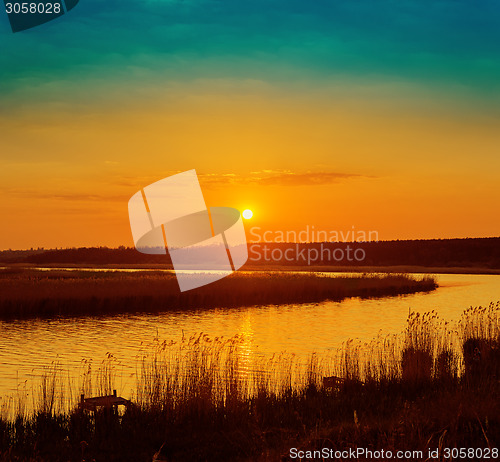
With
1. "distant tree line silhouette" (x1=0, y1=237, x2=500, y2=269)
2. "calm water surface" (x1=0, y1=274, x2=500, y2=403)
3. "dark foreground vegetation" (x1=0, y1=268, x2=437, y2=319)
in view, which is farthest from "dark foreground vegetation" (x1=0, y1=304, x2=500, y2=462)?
"distant tree line silhouette" (x1=0, y1=237, x2=500, y2=269)

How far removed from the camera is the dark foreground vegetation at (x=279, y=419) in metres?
8.08

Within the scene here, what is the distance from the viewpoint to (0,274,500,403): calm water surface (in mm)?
17906

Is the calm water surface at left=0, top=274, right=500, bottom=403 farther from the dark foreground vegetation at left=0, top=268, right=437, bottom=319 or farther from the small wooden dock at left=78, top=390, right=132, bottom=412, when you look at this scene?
the small wooden dock at left=78, top=390, right=132, bottom=412

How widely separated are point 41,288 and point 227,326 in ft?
45.9

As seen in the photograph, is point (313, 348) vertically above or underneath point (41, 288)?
underneath

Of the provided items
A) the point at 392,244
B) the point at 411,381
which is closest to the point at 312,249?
the point at 392,244

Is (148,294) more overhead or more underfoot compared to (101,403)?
more overhead

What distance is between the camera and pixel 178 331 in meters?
24.8

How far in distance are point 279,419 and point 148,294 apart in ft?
86.5

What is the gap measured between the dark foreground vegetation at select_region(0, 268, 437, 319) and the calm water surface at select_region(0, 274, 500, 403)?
253cm

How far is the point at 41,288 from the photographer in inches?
1395

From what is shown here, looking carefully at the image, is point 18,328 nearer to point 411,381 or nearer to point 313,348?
point 313,348

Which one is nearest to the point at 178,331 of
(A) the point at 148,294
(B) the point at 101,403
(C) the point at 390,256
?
(A) the point at 148,294

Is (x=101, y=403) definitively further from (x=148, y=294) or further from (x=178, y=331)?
(x=148, y=294)
